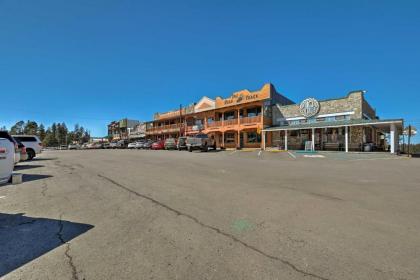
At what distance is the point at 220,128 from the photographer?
36.9 m

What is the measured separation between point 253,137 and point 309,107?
28.9 feet


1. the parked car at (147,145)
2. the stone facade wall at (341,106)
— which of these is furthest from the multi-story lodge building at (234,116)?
the parked car at (147,145)

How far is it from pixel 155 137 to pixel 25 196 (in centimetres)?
5145

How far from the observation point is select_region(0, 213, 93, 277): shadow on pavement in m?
3.12

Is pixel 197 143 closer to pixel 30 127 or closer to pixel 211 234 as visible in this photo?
pixel 211 234

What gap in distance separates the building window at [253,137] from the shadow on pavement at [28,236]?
3035cm

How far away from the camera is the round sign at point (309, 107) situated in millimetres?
28641

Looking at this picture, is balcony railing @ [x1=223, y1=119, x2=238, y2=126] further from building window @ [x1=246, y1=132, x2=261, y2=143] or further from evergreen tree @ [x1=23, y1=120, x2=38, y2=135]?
evergreen tree @ [x1=23, y1=120, x2=38, y2=135]

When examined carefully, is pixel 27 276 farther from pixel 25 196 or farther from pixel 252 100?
pixel 252 100

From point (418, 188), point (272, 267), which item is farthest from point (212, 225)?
point (418, 188)

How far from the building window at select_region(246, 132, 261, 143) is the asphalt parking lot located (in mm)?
26133

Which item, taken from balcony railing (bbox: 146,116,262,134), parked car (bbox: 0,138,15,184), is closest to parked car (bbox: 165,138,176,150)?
balcony railing (bbox: 146,116,262,134)

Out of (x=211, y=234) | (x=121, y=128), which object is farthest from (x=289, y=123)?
(x=121, y=128)

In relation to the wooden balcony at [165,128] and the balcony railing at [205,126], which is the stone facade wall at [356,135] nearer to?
the balcony railing at [205,126]
